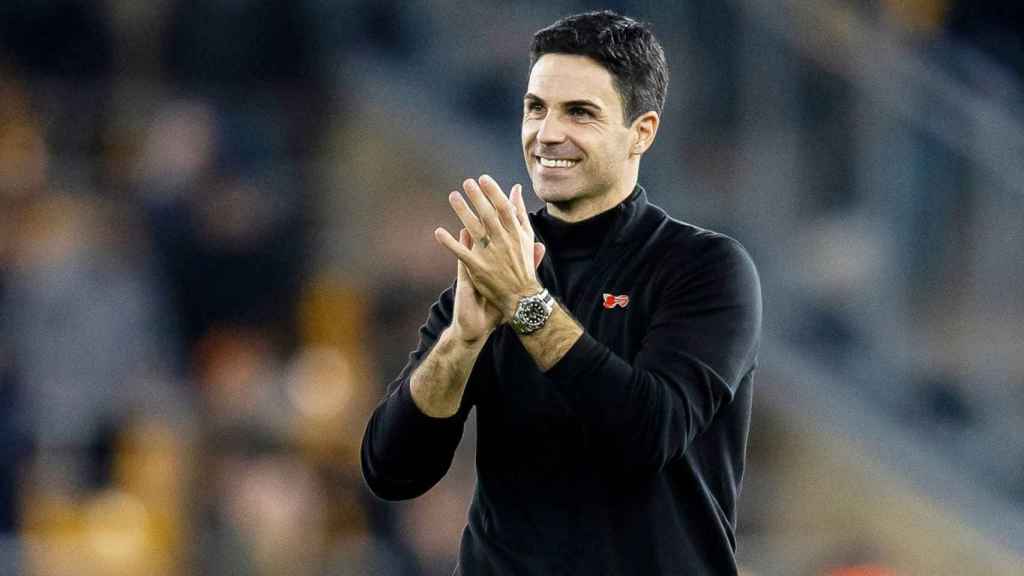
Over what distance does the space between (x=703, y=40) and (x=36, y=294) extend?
3.17m

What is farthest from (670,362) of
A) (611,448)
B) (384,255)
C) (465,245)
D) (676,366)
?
(384,255)

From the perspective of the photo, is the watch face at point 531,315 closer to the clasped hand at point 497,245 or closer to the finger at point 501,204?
the clasped hand at point 497,245

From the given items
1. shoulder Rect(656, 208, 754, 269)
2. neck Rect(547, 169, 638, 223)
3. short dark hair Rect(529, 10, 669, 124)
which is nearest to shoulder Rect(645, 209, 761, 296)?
shoulder Rect(656, 208, 754, 269)

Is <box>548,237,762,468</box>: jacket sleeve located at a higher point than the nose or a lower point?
lower


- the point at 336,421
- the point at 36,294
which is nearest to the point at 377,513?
the point at 336,421

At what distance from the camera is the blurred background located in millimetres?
5859

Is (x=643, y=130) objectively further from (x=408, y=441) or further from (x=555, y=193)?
(x=408, y=441)

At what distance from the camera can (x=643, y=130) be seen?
3.19 meters

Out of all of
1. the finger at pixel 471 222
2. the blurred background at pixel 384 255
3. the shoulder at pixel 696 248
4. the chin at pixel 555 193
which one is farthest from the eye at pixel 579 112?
the blurred background at pixel 384 255

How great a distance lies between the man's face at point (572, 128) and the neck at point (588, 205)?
23 millimetres

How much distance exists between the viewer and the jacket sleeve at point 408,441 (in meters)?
3.07

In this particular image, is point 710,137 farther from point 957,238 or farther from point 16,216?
point 16,216

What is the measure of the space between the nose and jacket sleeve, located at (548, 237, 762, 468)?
1.00 ft

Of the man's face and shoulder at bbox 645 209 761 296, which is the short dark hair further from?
shoulder at bbox 645 209 761 296
